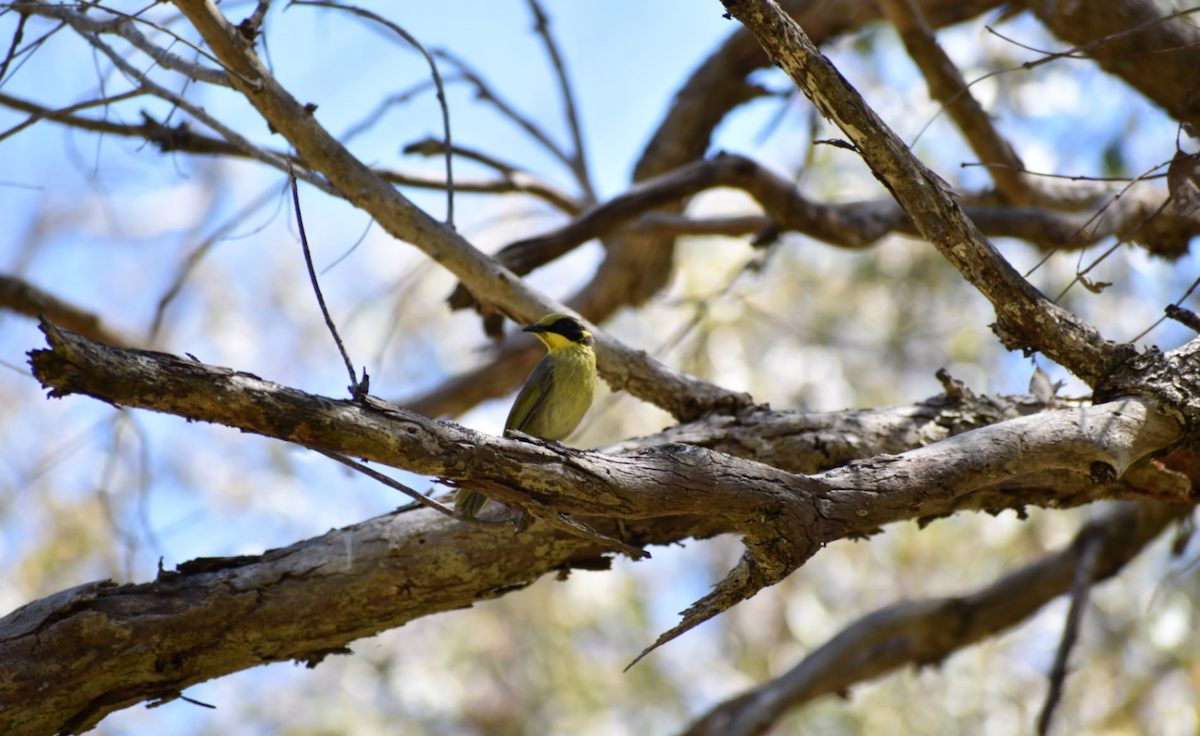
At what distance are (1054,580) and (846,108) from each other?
164 inches

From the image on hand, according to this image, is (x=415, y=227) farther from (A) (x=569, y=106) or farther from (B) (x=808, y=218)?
(A) (x=569, y=106)

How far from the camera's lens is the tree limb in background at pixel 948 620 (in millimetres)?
5672

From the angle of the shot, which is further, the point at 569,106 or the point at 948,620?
the point at 569,106

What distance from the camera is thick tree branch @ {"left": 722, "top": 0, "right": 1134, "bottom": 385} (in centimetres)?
278

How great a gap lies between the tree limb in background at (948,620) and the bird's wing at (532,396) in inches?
89.6

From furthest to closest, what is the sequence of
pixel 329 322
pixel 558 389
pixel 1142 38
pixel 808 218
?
pixel 808 218
pixel 1142 38
pixel 558 389
pixel 329 322

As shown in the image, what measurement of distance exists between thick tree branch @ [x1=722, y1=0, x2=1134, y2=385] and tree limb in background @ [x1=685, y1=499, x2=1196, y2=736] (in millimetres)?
2720

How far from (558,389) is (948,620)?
9.70 ft

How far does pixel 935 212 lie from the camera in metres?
3.11

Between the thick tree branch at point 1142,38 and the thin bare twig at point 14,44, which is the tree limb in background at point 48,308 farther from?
the thick tree branch at point 1142,38

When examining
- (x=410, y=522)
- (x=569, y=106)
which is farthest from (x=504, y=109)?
(x=410, y=522)

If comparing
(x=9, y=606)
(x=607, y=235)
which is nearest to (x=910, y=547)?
(x=607, y=235)

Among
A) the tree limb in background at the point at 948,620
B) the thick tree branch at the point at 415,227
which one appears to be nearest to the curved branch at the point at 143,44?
the thick tree branch at the point at 415,227

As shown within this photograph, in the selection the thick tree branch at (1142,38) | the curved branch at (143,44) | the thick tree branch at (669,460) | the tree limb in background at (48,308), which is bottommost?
the thick tree branch at (669,460)
